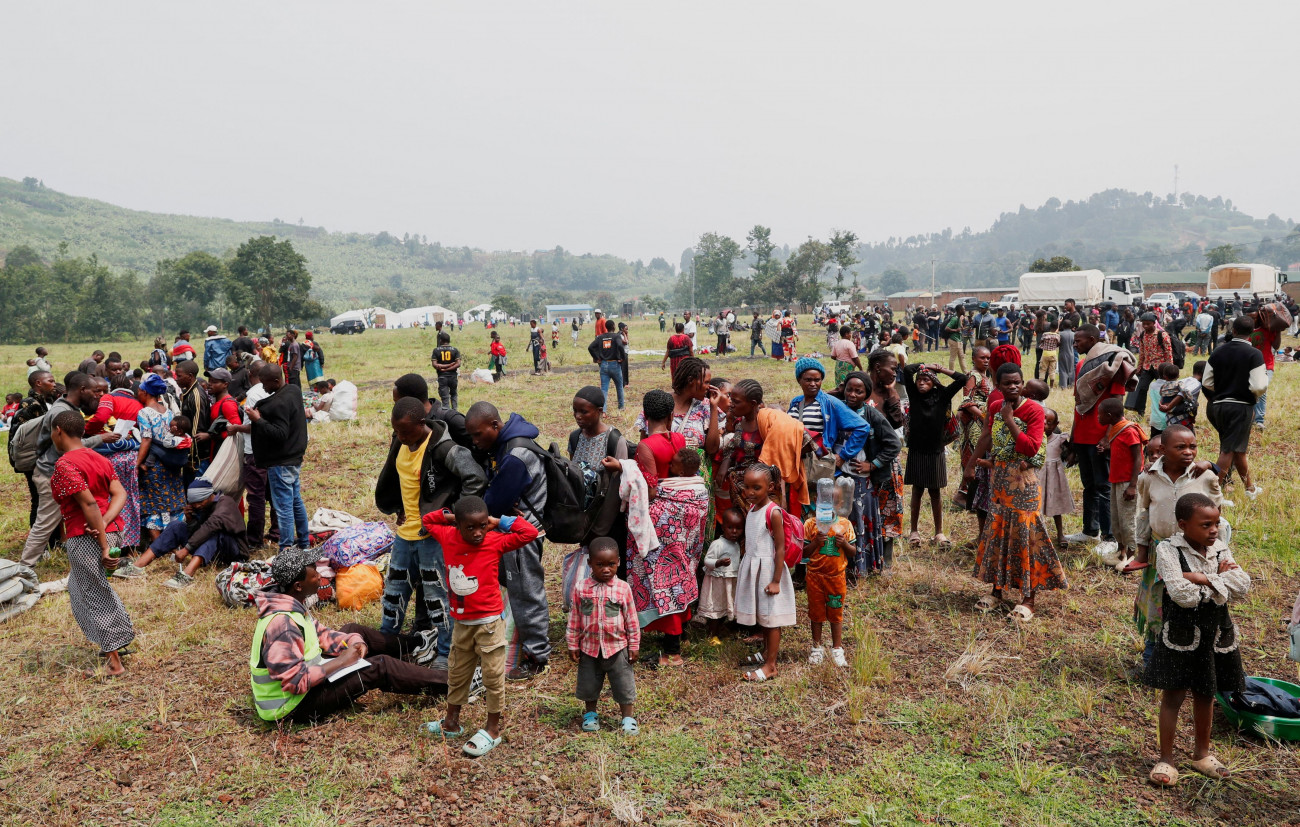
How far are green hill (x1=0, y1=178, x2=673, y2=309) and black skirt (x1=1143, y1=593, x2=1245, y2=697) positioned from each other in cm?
10949

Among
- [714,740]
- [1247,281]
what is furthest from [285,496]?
[1247,281]

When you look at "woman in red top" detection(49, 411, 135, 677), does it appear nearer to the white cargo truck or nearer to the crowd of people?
the crowd of people

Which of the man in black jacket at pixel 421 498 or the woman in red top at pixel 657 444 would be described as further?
the woman in red top at pixel 657 444

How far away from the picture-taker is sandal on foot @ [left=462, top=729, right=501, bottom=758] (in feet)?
12.6

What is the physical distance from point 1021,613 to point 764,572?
206 centimetres

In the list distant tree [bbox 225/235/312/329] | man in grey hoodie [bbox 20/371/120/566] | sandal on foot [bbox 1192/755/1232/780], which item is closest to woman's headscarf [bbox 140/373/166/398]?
man in grey hoodie [bbox 20/371/120/566]

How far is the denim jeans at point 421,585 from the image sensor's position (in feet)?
15.5

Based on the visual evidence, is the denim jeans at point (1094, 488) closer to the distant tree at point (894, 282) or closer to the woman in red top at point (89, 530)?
the woman in red top at point (89, 530)

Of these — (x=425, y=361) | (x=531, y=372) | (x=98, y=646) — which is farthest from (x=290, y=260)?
(x=98, y=646)

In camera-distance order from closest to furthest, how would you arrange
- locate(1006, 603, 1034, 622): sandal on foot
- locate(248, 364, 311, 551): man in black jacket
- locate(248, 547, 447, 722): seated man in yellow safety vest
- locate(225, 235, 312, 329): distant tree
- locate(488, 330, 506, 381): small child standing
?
locate(248, 547, 447, 722): seated man in yellow safety vest, locate(1006, 603, 1034, 622): sandal on foot, locate(248, 364, 311, 551): man in black jacket, locate(488, 330, 506, 381): small child standing, locate(225, 235, 312, 329): distant tree

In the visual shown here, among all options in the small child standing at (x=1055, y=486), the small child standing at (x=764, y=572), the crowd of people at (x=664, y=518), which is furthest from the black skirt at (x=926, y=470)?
the small child standing at (x=764, y=572)

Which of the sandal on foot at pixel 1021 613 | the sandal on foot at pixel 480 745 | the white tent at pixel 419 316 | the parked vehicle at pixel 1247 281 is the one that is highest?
the parked vehicle at pixel 1247 281

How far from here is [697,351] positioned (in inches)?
1024

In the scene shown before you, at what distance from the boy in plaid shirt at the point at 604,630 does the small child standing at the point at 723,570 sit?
3.14 feet
